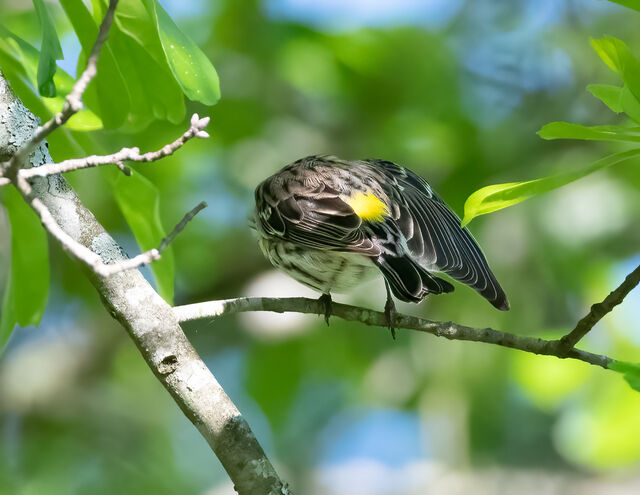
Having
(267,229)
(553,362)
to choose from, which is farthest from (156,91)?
(553,362)

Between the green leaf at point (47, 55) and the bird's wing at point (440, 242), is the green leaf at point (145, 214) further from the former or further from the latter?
the bird's wing at point (440, 242)

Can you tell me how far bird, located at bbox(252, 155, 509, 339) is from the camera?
333 cm

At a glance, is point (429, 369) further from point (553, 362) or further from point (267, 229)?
point (267, 229)

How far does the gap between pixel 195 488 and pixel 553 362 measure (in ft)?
14.3

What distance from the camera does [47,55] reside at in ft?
6.91

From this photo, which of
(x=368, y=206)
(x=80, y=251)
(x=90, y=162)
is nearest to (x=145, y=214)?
(x=90, y=162)

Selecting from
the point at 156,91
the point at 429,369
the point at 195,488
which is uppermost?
the point at 156,91

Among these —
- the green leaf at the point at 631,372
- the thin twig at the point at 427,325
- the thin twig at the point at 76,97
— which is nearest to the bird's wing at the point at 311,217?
the thin twig at the point at 427,325

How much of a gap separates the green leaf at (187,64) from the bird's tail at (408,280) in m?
1.15

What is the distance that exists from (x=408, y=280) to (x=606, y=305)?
0.92 m

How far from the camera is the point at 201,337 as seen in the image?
23.3 feet

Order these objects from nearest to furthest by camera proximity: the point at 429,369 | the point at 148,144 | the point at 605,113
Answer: the point at 148,144
the point at 429,369
the point at 605,113

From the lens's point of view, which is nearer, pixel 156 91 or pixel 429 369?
pixel 156 91

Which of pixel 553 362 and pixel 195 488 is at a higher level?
pixel 553 362
